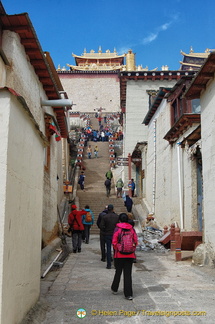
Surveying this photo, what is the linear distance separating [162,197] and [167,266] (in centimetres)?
779

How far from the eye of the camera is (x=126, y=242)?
5.47 m

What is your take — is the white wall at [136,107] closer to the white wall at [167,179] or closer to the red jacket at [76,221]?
the white wall at [167,179]

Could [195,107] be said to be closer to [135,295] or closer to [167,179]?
[167,179]

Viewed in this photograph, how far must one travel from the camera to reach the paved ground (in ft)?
14.2

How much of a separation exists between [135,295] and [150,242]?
707 cm

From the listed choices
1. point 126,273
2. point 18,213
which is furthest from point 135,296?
point 18,213

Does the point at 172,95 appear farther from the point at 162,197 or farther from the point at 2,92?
the point at 2,92

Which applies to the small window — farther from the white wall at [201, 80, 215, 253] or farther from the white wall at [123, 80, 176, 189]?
the white wall at [123, 80, 176, 189]

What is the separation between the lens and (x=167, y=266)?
840 cm

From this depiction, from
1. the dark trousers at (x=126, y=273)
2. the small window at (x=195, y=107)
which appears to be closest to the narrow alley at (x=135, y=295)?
the dark trousers at (x=126, y=273)

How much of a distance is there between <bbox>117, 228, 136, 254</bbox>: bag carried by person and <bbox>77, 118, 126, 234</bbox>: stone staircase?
464 inches

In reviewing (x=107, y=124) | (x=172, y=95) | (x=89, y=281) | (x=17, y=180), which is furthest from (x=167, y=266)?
(x=107, y=124)

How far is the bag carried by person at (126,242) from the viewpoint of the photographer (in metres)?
5.41

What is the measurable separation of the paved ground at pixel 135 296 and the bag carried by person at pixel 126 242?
745mm
